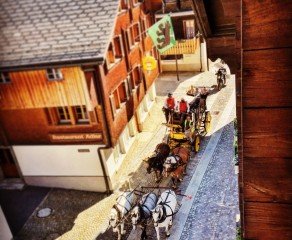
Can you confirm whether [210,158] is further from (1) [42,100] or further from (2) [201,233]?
(1) [42,100]

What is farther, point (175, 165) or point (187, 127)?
point (187, 127)

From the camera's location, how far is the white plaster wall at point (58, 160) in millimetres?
17000

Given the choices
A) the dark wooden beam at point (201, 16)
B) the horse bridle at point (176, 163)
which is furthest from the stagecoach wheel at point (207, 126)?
the dark wooden beam at point (201, 16)

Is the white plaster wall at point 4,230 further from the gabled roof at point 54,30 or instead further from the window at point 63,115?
the gabled roof at point 54,30

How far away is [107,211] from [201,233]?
4.63 metres

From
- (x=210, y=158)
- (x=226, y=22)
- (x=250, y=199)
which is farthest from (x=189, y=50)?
(x=250, y=199)

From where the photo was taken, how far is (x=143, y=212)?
516 inches

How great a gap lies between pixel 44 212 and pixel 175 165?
6.78 m

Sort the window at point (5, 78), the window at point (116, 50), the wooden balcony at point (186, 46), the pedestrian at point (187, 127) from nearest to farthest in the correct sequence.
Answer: the window at point (5, 78) → the pedestrian at point (187, 127) → the window at point (116, 50) → the wooden balcony at point (186, 46)

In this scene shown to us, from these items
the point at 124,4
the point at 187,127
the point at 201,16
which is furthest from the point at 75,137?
the point at 201,16

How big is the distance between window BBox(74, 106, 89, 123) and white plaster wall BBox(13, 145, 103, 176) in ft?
4.17

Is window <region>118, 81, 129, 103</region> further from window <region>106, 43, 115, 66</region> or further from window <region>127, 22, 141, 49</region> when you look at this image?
window <region>127, 22, 141, 49</region>

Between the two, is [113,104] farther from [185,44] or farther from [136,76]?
[185,44]

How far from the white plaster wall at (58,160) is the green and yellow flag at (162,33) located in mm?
6309
